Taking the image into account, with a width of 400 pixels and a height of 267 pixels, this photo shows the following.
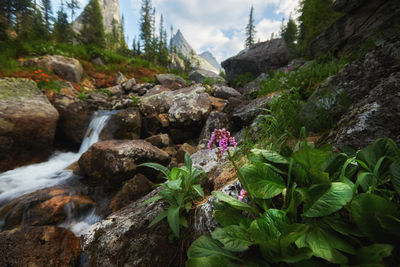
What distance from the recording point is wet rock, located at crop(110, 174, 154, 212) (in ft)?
10.3

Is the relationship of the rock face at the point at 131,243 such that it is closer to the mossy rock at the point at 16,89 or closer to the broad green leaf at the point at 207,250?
the broad green leaf at the point at 207,250

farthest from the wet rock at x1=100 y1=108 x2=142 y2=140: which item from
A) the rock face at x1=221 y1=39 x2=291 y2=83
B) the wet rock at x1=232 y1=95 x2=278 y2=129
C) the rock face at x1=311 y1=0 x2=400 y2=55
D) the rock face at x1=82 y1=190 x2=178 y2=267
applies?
the rock face at x1=221 y1=39 x2=291 y2=83

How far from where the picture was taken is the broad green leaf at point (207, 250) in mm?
899

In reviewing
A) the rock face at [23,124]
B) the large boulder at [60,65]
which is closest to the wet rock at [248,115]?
the rock face at [23,124]

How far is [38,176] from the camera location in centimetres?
435

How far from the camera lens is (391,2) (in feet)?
19.7

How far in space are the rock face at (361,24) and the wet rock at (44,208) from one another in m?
9.20

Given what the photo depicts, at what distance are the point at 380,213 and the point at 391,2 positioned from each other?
977cm

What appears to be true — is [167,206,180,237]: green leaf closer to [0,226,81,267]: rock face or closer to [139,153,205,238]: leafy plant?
[139,153,205,238]: leafy plant

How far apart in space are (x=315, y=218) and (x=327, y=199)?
14 centimetres

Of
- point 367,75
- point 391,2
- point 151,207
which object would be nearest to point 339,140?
point 367,75

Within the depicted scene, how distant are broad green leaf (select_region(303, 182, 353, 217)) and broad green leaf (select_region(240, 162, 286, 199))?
190 mm

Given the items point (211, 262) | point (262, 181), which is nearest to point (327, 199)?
point (262, 181)

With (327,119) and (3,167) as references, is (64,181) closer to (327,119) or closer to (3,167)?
(3,167)
